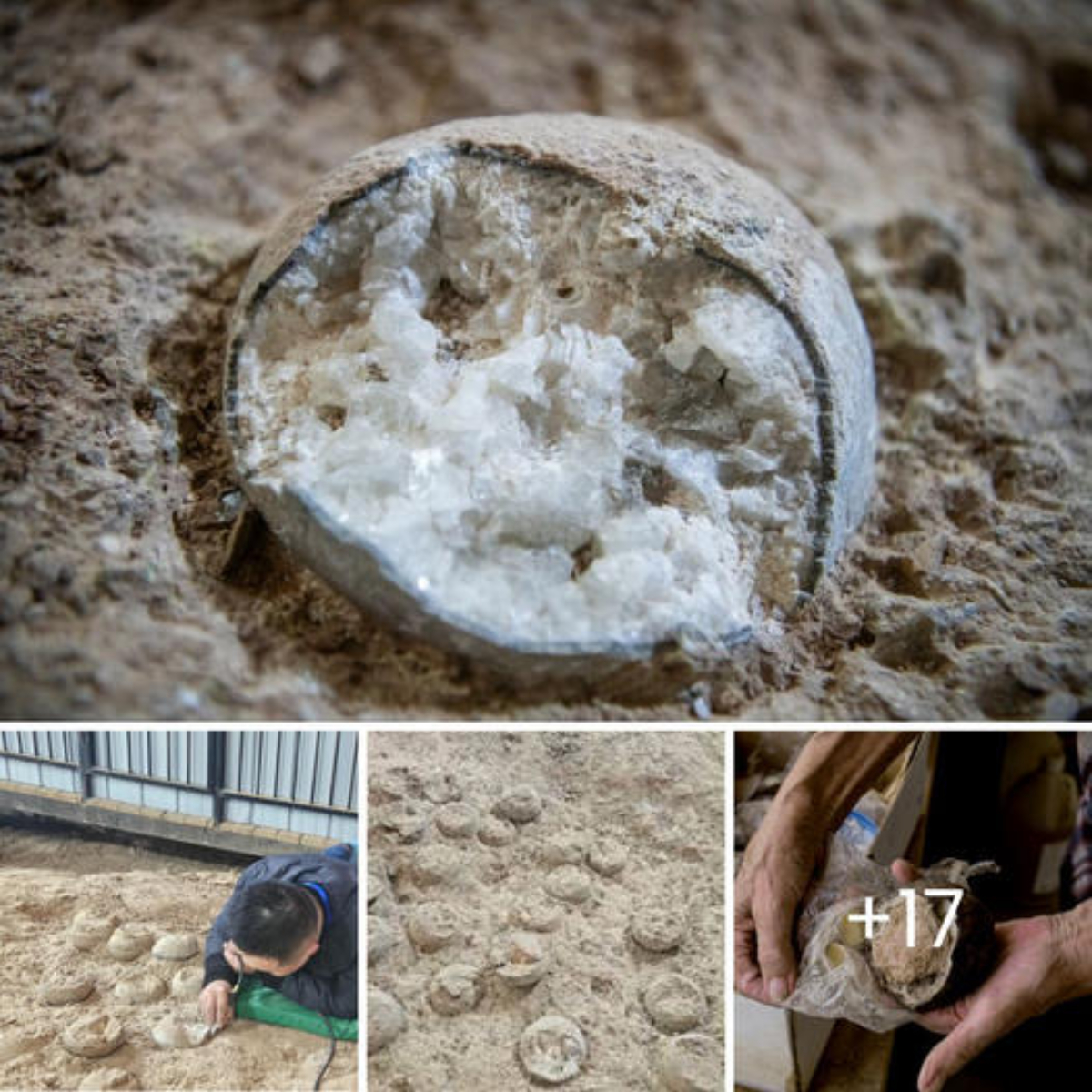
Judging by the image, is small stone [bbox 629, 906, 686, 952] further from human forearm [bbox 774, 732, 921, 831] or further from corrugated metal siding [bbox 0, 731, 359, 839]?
corrugated metal siding [bbox 0, 731, 359, 839]

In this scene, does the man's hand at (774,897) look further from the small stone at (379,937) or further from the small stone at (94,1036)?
the small stone at (94,1036)

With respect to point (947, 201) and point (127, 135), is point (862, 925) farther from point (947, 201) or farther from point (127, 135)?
point (127, 135)

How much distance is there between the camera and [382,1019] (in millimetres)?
1223

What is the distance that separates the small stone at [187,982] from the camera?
4.06 ft

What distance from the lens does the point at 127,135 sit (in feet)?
5.50

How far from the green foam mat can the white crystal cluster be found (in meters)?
0.44

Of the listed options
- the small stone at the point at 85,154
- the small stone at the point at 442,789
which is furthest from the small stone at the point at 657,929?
the small stone at the point at 85,154

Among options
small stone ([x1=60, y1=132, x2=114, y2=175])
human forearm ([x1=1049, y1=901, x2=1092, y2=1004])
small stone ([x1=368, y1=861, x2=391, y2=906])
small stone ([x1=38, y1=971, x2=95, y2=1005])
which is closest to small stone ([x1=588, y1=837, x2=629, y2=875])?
small stone ([x1=368, y1=861, x2=391, y2=906])

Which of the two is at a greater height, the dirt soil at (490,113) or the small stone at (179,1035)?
the dirt soil at (490,113)

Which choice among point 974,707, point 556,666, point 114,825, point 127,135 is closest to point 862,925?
point 974,707

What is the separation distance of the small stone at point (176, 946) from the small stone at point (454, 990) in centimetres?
25

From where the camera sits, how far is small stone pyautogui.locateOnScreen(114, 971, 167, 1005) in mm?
1238

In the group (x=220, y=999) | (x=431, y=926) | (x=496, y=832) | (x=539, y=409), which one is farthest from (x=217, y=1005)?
(x=539, y=409)

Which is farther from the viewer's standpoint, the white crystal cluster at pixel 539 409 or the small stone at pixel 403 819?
the small stone at pixel 403 819
